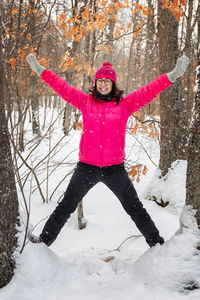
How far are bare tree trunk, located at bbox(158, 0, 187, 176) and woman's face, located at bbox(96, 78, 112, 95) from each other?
6.28 feet

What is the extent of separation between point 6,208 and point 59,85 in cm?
122

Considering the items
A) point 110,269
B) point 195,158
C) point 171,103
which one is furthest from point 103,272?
point 171,103

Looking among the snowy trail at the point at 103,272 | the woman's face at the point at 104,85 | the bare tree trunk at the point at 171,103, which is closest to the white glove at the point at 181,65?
the woman's face at the point at 104,85

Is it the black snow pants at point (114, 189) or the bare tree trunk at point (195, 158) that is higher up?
the bare tree trunk at point (195, 158)

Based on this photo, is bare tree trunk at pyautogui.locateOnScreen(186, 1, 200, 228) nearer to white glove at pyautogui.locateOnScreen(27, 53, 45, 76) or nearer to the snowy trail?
the snowy trail

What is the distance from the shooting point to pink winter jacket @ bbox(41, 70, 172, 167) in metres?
2.10

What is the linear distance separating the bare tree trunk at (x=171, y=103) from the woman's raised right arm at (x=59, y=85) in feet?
6.74

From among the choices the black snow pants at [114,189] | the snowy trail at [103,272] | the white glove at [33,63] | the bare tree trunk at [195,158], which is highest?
the white glove at [33,63]

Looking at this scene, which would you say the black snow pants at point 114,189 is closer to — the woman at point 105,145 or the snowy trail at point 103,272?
the woman at point 105,145

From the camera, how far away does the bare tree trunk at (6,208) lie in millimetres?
1687

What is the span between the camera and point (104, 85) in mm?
2162

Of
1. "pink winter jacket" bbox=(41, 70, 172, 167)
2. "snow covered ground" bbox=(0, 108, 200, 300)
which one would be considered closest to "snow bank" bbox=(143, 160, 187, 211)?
"snow covered ground" bbox=(0, 108, 200, 300)

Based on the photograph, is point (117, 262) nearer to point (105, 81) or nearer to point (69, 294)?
point (69, 294)

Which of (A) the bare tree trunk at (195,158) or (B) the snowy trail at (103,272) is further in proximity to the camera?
(A) the bare tree trunk at (195,158)
